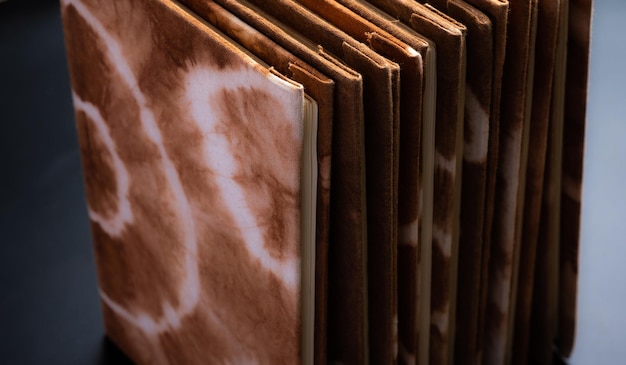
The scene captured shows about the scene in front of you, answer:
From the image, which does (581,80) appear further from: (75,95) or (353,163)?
(75,95)

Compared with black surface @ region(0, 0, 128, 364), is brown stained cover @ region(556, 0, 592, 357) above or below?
above

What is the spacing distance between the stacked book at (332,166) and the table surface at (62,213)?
23 cm

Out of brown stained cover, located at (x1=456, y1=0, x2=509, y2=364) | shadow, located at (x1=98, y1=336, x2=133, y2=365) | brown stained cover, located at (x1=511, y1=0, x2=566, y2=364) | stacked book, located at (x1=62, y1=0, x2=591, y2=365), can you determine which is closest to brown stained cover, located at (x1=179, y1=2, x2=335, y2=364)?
stacked book, located at (x1=62, y1=0, x2=591, y2=365)

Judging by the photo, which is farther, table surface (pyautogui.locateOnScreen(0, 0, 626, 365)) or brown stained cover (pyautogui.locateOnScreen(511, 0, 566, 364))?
table surface (pyautogui.locateOnScreen(0, 0, 626, 365))

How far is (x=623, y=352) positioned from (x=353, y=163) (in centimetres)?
79

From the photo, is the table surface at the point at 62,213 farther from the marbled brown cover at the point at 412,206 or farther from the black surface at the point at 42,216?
the marbled brown cover at the point at 412,206

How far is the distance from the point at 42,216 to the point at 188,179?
760 mm

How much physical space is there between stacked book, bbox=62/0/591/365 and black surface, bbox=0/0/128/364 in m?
0.25

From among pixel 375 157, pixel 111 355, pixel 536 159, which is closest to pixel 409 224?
pixel 375 157

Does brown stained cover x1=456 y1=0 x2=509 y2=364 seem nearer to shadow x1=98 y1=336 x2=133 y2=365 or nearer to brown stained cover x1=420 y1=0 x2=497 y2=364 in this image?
brown stained cover x1=420 y1=0 x2=497 y2=364

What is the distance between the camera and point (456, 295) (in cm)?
140

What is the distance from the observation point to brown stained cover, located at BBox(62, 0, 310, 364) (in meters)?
1.09

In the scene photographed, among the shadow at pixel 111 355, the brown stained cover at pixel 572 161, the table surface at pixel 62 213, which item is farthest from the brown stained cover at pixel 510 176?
the shadow at pixel 111 355

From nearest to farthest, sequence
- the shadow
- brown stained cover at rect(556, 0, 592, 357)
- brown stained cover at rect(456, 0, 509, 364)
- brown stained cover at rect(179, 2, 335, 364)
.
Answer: brown stained cover at rect(179, 2, 335, 364), brown stained cover at rect(456, 0, 509, 364), brown stained cover at rect(556, 0, 592, 357), the shadow
